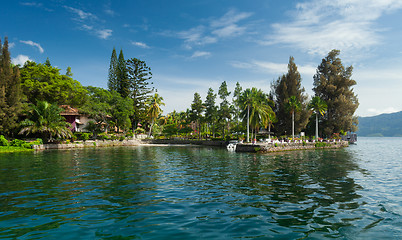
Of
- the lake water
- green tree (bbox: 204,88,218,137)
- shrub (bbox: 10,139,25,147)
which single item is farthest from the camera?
green tree (bbox: 204,88,218,137)

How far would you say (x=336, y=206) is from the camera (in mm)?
9117

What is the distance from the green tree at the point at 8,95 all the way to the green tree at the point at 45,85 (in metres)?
5.22

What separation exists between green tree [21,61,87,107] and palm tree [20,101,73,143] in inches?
245

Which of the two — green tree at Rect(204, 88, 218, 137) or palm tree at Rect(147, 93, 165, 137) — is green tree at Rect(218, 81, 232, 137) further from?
palm tree at Rect(147, 93, 165, 137)

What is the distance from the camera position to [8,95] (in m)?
39.2

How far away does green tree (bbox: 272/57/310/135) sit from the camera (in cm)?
6694

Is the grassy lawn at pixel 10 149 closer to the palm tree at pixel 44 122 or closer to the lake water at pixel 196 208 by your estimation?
the palm tree at pixel 44 122

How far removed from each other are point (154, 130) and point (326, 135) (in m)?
53.1

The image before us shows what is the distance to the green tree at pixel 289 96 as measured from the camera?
220ft

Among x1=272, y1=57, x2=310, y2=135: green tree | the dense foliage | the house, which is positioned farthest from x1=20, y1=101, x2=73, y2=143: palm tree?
x1=272, y1=57, x2=310, y2=135: green tree

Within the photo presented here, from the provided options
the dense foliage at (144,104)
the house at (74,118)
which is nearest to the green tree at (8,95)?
the dense foliage at (144,104)

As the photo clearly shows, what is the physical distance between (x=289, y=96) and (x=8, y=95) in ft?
212

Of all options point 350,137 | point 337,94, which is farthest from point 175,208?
point 350,137

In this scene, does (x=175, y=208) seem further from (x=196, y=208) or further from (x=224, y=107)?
(x=224, y=107)
